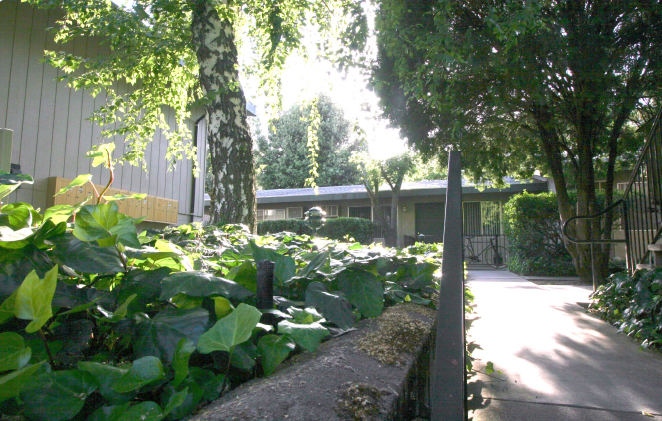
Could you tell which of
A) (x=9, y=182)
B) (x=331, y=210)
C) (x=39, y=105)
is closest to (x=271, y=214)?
(x=331, y=210)

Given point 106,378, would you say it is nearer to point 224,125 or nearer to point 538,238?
point 224,125

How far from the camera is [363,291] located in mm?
1360

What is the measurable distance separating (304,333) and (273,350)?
7cm

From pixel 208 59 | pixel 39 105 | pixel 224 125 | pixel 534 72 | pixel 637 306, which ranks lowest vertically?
pixel 637 306

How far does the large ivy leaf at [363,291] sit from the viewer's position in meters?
1.32

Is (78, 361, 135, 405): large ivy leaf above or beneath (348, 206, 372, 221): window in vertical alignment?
beneath

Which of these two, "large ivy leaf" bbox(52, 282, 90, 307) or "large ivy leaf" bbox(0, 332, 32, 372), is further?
"large ivy leaf" bbox(52, 282, 90, 307)

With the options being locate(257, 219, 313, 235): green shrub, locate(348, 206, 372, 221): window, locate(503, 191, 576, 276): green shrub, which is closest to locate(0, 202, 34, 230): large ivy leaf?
locate(503, 191, 576, 276): green shrub

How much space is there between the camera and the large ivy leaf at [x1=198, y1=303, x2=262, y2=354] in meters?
0.78

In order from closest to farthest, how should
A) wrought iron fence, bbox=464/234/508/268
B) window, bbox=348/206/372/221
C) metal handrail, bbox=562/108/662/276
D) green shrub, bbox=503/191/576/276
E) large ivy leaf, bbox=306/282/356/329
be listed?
large ivy leaf, bbox=306/282/356/329 < metal handrail, bbox=562/108/662/276 < green shrub, bbox=503/191/576/276 < wrought iron fence, bbox=464/234/508/268 < window, bbox=348/206/372/221

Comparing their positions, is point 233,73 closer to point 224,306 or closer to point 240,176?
point 240,176

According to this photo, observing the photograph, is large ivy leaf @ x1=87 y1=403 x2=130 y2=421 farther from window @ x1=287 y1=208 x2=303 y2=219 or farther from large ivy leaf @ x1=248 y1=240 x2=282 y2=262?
window @ x1=287 y1=208 x2=303 y2=219

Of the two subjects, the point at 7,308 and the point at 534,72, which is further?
the point at 534,72

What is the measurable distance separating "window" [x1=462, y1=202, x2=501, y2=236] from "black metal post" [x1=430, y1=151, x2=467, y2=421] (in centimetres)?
1738
